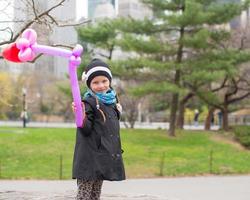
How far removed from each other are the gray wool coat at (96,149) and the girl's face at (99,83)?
0.10 metres

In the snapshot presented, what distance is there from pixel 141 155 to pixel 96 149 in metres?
13.5

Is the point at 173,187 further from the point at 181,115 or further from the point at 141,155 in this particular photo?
the point at 181,115

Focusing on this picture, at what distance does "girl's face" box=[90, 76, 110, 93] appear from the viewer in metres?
4.41

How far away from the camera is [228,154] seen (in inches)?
755

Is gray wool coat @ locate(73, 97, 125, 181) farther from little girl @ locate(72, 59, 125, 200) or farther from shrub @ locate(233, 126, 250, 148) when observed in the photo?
shrub @ locate(233, 126, 250, 148)

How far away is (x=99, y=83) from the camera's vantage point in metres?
4.42

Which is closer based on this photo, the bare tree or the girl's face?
the girl's face

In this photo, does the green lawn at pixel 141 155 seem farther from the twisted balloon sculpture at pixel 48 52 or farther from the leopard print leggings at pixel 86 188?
the twisted balloon sculpture at pixel 48 52

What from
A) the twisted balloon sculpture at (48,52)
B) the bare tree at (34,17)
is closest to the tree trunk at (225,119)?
the bare tree at (34,17)

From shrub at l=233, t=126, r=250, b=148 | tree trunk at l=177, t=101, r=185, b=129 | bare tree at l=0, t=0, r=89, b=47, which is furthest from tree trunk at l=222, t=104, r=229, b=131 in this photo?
bare tree at l=0, t=0, r=89, b=47

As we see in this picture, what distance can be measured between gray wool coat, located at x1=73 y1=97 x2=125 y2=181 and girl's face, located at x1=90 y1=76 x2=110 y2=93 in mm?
103

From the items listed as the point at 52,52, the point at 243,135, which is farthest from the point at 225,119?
the point at 52,52

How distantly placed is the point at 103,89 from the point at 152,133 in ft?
61.2

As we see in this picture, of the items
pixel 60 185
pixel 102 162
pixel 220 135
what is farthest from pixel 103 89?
pixel 220 135
